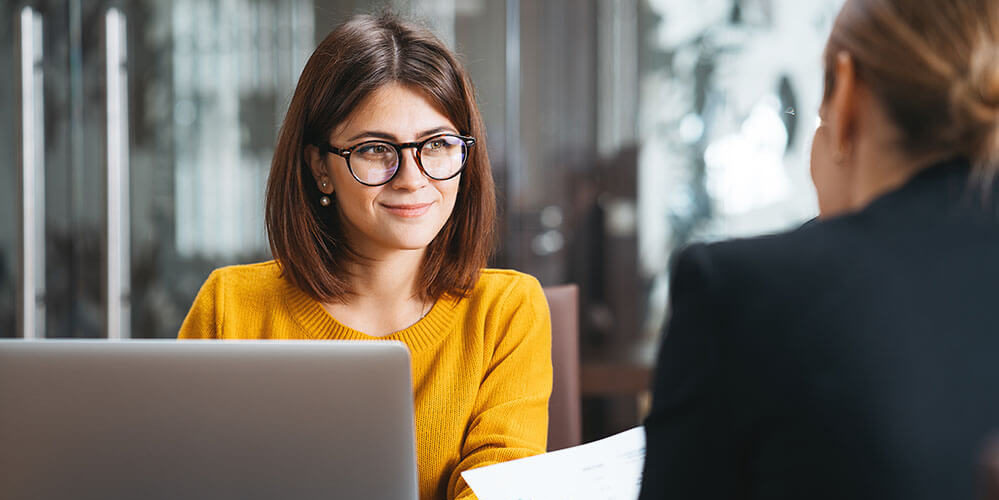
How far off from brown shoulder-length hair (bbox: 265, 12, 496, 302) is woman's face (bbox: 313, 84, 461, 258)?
0.02 m

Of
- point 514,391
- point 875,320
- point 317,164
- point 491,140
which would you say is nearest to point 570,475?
point 514,391

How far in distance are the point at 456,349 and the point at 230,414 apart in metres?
0.54

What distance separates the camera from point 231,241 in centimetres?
256

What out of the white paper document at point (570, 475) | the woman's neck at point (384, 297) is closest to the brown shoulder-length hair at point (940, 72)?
the white paper document at point (570, 475)

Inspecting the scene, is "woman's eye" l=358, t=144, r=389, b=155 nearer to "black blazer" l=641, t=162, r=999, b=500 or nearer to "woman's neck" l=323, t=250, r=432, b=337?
"woman's neck" l=323, t=250, r=432, b=337

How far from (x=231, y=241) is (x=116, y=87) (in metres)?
0.58

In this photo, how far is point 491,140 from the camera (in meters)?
2.47

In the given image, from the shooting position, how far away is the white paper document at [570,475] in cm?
85

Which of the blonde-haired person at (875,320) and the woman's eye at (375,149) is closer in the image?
the blonde-haired person at (875,320)

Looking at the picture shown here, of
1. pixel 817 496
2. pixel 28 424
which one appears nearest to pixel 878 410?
pixel 817 496

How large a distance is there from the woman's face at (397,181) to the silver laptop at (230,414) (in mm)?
499

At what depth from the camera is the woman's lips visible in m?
1.17

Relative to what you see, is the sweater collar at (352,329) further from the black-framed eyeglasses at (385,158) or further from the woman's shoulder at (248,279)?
the black-framed eyeglasses at (385,158)

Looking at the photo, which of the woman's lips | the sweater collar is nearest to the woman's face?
the woman's lips
